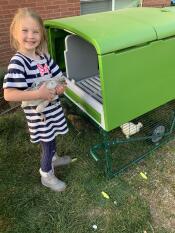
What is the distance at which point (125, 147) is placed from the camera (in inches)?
114

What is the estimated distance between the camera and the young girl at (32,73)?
5.84 ft

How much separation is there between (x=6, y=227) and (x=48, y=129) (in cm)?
83

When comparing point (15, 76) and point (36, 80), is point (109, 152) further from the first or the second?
point (15, 76)

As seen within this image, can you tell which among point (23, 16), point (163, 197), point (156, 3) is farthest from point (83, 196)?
point (156, 3)

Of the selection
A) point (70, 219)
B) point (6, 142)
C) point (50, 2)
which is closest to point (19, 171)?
point (6, 142)

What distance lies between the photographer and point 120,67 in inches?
74.5

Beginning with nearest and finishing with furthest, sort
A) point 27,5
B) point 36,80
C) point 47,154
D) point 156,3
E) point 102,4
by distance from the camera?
point 36,80 → point 47,154 → point 27,5 → point 102,4 → point 156,3

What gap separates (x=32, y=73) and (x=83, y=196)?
116 centimetres

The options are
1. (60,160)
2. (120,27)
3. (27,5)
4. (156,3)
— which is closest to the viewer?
(120,27)

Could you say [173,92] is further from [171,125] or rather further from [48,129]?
[48,129]

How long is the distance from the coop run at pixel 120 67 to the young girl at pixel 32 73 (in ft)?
1.01

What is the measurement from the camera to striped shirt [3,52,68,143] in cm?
178

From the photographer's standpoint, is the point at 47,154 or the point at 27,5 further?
the point at 27,5

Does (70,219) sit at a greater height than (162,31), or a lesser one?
lesser
